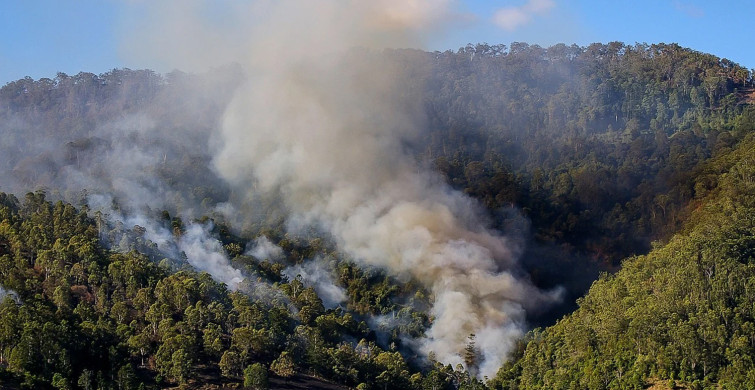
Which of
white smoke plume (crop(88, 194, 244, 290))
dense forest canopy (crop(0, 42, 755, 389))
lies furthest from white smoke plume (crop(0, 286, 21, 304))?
white smoke plume (crop(88, 194, 244, 290))

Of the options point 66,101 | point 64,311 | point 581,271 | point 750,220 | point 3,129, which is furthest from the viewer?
point 66,101

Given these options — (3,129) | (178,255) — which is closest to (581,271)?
(178,255)

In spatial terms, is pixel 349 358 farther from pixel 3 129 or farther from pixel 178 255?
pixel 3 129

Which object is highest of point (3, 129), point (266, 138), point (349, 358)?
point (3, 129)

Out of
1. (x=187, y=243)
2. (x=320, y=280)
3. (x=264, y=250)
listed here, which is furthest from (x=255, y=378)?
(x=264, y=250)

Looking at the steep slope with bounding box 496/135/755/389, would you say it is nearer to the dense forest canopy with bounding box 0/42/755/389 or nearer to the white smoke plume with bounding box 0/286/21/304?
the dense forest canopy with bounding box 0/42/755/389

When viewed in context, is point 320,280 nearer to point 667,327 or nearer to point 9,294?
point 9,294

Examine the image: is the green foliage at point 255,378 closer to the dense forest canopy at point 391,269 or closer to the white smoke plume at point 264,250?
the dense forest canopy at point 391,269
